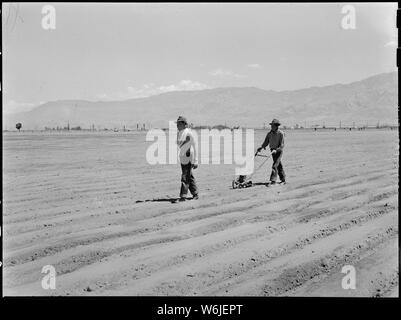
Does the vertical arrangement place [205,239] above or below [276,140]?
below

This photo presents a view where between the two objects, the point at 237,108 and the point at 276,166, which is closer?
the point at 276,166

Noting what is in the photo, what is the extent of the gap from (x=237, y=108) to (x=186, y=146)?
121 m

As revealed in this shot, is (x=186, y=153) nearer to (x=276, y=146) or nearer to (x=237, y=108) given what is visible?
(x=276, y=146)

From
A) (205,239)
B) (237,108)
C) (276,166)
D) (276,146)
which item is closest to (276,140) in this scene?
(276,146)

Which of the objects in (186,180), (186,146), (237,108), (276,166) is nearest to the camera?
(186,146)

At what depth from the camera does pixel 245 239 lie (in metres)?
6.10

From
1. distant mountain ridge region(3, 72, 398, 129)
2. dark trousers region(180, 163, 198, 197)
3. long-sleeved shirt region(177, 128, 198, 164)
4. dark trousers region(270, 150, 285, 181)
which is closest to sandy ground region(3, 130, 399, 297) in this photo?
dark trousers region(180, 163, 198, 197)

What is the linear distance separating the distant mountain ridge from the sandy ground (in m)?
88.4

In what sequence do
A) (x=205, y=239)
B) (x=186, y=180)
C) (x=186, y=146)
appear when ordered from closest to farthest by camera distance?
1. (x=205, y=239)
2. (x=186, y=146)
3. (x=186, y=180)

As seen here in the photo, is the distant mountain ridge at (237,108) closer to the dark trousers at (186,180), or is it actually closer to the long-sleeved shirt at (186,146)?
the dark trousers at (186,180)

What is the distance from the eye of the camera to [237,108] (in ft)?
422

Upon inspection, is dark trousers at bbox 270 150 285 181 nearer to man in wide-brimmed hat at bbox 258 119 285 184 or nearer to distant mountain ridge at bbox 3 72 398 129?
man in wide-brimmed hat at bbox 258 119 285 184
